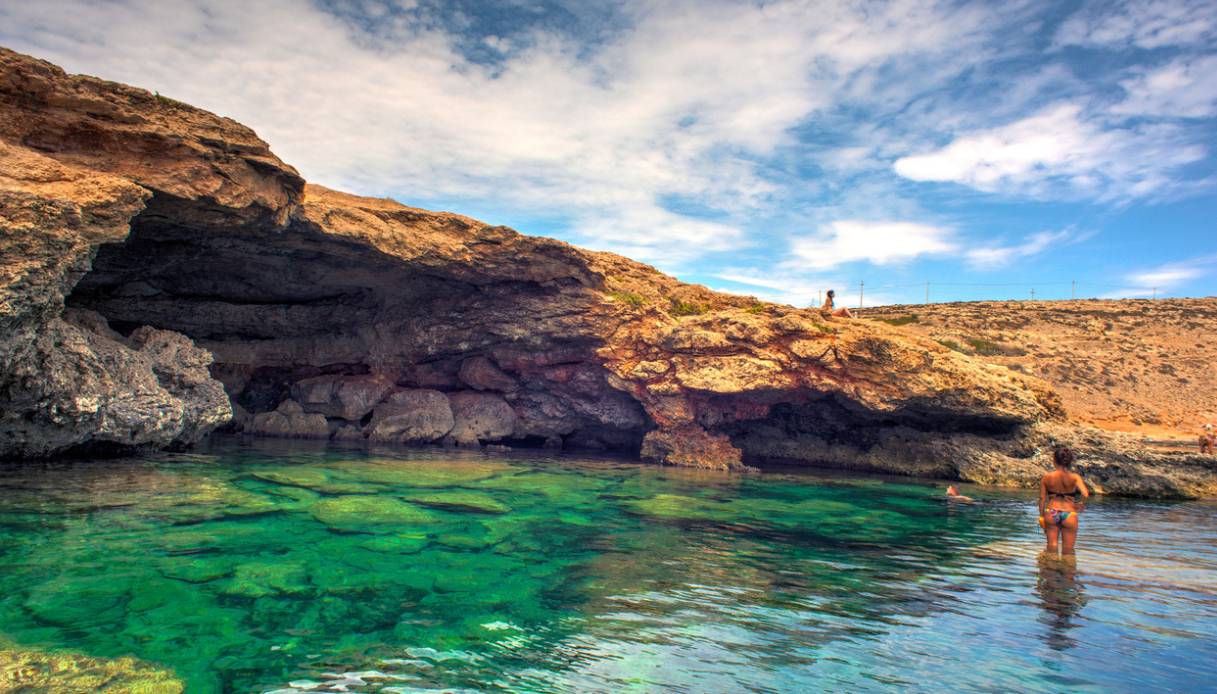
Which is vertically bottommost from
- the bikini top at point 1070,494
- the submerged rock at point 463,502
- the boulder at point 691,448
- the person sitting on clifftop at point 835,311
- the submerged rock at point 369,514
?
the submerged rock at point 369,514

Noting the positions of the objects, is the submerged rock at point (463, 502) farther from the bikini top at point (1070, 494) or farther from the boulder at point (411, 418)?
the boulder at point (411, 418)

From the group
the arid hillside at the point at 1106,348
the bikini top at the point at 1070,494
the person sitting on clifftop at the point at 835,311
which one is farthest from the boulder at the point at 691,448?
the arid hillside at the point at 1106,348

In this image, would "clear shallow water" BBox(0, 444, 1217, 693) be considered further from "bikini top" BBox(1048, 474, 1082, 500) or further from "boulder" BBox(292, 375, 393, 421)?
"boulder" BBox(292, 375, 393, 421)

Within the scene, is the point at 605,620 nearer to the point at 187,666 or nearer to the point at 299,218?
the point at 187,666

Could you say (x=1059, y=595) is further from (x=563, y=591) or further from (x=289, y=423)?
(x=289, y=423)

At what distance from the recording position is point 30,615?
562 centimetres

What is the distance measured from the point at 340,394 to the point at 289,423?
7.14ft

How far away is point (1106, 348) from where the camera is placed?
4872 centimetres

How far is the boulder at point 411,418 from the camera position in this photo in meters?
25.7

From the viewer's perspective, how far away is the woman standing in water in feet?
32.0

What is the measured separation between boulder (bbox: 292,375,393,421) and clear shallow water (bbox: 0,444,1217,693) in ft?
39.2

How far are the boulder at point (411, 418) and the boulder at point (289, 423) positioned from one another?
2005 millimetres

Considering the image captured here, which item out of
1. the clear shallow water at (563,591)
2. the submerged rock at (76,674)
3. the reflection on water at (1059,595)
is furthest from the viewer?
the reflection on water at (1059,595)

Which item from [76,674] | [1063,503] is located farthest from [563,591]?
[1063,503]
